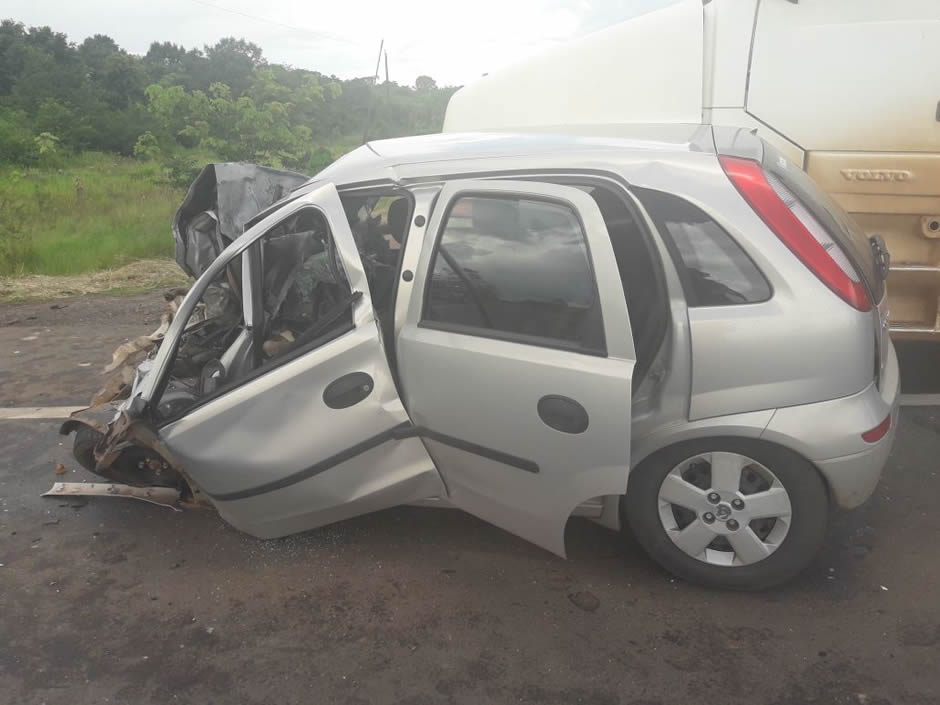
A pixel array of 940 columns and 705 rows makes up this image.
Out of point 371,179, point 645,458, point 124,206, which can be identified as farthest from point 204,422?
point 124,206

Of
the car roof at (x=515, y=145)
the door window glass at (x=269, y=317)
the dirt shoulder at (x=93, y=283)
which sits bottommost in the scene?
the dirt shoulder at (x=93, y=283)

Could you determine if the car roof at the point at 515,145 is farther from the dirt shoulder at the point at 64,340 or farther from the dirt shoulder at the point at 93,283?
the dirt shoulder at the point at 93,283

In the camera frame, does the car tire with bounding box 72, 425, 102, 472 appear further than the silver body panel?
Yes

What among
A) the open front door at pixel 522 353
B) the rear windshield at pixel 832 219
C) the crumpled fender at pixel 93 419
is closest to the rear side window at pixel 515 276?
the open front door at pixel 522 353

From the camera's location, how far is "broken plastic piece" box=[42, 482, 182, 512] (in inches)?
155

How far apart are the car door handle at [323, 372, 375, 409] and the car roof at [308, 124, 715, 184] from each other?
79cm

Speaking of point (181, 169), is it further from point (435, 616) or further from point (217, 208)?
point (435, 616)

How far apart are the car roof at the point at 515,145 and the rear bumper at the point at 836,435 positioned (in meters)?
0.99

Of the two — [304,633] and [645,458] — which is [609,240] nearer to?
[645,458]

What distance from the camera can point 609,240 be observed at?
9.16 ft

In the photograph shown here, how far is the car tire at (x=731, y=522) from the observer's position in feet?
9.43

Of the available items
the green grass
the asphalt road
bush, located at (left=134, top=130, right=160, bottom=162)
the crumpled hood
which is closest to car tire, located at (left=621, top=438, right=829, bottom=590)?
the asphalt road

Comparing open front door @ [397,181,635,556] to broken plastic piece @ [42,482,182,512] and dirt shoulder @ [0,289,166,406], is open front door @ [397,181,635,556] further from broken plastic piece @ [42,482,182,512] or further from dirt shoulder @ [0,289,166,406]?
dirt shoulder @ [0,289,166,406]

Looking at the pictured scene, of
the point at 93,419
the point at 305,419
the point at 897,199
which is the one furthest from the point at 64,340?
the point at 897,199
